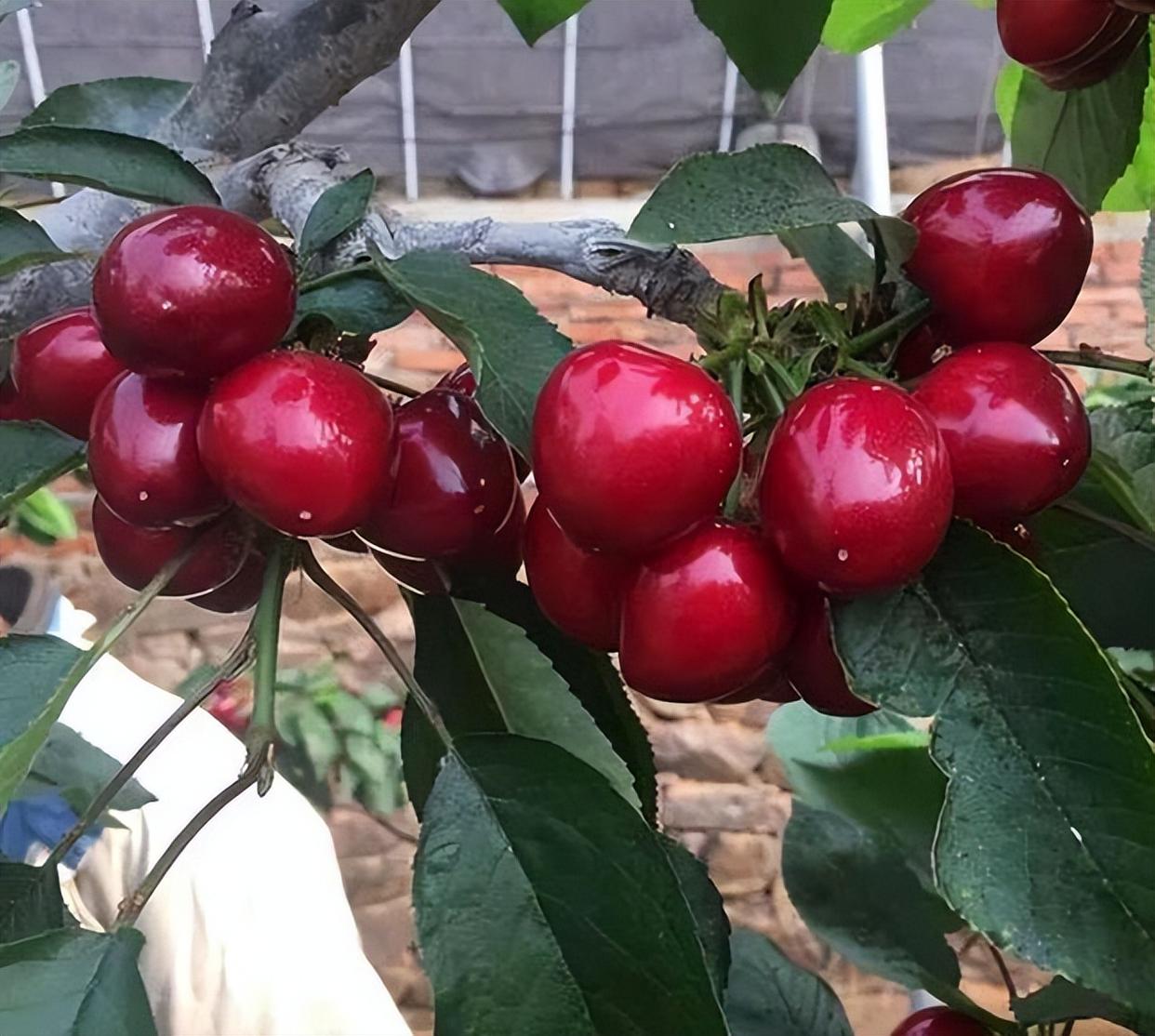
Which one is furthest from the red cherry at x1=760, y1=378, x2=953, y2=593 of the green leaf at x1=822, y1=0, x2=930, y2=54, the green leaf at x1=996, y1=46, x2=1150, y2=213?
the green leaf at x1=822, y1=0, x2=930, y2=54

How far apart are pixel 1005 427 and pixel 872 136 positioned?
1.60 metres

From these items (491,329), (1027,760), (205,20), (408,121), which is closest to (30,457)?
(491,329)

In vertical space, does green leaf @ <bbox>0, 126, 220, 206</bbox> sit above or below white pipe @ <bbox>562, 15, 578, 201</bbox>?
above

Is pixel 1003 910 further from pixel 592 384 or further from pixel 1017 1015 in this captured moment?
pixel 1017 1015

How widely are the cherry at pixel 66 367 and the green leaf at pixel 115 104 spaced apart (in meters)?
0.13

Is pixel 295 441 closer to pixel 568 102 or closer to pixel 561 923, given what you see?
pixel 561 923

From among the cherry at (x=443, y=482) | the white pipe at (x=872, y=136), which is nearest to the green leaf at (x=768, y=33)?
the cherry at (x=443, y=482)

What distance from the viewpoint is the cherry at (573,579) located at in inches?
10.2

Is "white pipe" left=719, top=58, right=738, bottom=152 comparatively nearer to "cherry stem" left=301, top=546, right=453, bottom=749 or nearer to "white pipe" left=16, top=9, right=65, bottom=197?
"white pipe" left=16, top=9, right=65, bottom=197

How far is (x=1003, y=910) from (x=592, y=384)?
12cm

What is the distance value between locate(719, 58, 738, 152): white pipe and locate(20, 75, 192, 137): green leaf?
1296 mm

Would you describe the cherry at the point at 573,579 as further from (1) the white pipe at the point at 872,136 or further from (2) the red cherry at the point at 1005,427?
(1) the white pipe at the point at 872,136

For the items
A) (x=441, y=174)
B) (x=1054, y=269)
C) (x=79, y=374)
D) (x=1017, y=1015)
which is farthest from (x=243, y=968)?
(x=441, y=174)

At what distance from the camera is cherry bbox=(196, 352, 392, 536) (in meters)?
0.25
